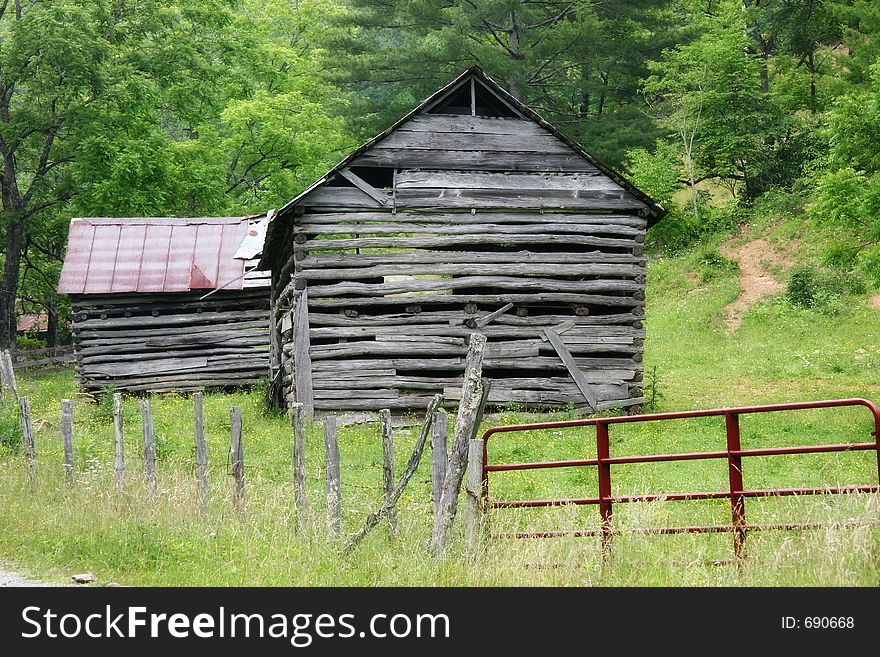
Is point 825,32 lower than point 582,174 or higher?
higher

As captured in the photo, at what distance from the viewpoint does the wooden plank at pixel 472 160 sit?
17.3 m

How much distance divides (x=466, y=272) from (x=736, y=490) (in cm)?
1065

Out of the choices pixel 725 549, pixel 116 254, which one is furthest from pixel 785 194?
pixel 725 549

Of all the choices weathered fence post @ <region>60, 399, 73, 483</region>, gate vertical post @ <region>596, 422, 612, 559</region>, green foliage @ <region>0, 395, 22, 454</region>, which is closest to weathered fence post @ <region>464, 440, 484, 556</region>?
gate vertical post @ <region>596, 422, 612, 559</region>

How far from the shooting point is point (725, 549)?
24.7ft

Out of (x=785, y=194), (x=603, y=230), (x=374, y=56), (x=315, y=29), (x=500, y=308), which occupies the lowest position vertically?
(x=500, y=308)

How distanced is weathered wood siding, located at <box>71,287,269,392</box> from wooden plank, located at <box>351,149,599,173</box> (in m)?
8.29

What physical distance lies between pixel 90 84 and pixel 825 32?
26.1 metres

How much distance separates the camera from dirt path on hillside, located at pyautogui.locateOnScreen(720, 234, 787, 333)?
29.2 m

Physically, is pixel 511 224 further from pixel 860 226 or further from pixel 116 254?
pixel 116 254

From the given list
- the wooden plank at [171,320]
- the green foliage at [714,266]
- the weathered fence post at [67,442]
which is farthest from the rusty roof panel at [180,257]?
the green foliage at [714,266]

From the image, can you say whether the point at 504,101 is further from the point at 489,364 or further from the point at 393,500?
the point at 393,500

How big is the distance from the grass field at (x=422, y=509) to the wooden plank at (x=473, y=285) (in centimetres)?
211

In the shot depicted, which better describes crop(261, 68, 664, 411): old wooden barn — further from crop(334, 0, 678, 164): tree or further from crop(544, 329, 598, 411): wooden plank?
crop(334, 0, 678, 164): tree
